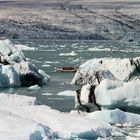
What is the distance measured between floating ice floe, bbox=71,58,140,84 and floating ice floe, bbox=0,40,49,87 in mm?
1144

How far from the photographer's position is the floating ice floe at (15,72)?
17194 mm

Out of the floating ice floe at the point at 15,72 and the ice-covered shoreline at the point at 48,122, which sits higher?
the ice-covered shoreline at the point at 48,122

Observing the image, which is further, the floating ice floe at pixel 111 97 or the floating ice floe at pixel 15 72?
the floating ice floe at pixel 15 72

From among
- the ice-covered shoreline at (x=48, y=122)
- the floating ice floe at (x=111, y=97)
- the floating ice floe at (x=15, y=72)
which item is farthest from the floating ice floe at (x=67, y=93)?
the ice-covered shoreline at (x=48, y=122)

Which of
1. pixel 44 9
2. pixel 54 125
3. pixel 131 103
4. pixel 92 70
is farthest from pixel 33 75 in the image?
pixel 44 9

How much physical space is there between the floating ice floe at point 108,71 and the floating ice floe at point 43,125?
571 centimetres

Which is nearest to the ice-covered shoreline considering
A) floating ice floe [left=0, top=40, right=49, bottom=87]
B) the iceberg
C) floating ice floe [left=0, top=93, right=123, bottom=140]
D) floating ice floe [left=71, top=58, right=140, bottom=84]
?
floating ice floe [left=0, top=93, right=123, bottom=140]

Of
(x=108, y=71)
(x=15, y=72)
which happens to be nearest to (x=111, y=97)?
(x=108, y=71)

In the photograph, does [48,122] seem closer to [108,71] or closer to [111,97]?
[111,97]

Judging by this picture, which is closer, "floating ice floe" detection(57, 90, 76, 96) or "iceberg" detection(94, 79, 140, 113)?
"iceberg" detection(94, 79, 140, 113)

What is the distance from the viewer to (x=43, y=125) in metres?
8.85

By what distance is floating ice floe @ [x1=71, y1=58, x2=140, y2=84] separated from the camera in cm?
1619

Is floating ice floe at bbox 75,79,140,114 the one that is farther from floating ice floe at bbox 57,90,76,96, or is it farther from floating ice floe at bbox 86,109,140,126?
floating ice floe at bbox 57,90,76,96

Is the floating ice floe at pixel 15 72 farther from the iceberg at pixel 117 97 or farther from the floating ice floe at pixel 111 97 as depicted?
the iceberg at pixel 117 97
